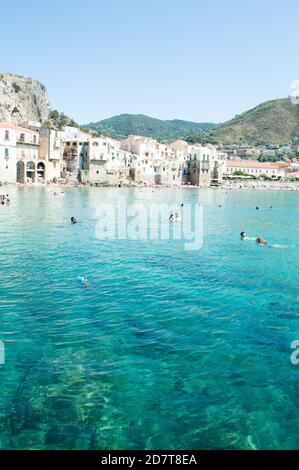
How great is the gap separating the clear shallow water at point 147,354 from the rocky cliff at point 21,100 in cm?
7853

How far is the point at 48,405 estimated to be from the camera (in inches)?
286

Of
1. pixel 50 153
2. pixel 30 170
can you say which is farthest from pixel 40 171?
pixel 50 153

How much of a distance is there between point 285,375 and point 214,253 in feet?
42.2

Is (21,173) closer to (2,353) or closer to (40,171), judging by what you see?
(40,171)

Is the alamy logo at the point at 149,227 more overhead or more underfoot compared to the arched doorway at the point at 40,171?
more underfoot

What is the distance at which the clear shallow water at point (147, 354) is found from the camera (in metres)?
6.75

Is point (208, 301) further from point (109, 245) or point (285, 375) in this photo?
point (109, 245)

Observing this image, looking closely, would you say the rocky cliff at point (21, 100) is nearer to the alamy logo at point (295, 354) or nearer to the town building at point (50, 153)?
the town building at point (50, 153)

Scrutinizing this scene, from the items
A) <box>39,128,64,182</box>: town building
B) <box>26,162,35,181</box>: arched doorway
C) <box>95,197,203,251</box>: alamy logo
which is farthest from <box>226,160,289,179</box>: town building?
<box>95,197,203,251</box>: alamy logo

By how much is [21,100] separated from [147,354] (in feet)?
342

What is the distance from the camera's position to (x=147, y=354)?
366 inches

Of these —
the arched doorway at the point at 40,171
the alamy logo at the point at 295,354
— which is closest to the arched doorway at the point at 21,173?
the arched doorway at the point at 40,171

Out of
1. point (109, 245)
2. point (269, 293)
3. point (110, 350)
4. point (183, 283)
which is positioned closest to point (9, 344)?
point (110, 350)

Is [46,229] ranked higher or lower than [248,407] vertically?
higher
